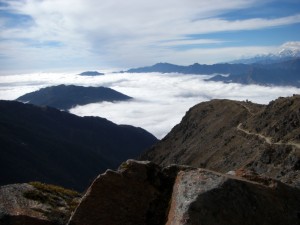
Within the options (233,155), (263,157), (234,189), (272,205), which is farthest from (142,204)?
(233,155)

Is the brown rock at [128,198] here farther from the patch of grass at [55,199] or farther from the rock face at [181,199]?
the patch of grass at [55,199]

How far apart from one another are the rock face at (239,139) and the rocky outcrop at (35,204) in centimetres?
2553

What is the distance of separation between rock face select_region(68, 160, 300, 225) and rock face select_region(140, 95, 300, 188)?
25.7 m

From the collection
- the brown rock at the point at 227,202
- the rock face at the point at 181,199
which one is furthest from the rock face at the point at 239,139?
the brown rock at the point at 227,202

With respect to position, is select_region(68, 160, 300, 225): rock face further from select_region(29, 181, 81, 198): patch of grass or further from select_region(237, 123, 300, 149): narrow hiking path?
select_region(237, 123, 300, 149): narrow hiking path

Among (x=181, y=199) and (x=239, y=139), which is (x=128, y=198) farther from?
(x=239, y=139)

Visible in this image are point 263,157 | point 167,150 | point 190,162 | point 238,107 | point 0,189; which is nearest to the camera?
point 0,189

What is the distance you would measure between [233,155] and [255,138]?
7.41m

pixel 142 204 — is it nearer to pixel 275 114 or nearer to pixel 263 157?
pixel 263 157

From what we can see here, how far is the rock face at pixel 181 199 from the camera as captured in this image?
1138cm

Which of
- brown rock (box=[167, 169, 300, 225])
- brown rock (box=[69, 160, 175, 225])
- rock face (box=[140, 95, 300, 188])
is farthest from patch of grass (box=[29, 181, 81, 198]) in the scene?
rock face (box=[140, 95, 300, 188])

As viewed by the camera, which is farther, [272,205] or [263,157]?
[263,157]

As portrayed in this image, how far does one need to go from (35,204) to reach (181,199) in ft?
20.5

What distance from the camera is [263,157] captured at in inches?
A: 3130
